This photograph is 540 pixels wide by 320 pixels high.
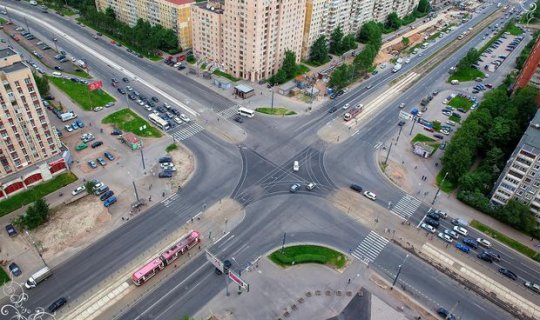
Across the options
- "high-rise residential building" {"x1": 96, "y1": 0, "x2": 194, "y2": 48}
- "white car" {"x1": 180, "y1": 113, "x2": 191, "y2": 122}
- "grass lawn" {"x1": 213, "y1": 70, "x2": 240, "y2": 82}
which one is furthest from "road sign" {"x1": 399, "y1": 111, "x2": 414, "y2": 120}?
"high-rise residential building" {"x1": 96, "y1": 0, "x2": 194, "y2": 48}

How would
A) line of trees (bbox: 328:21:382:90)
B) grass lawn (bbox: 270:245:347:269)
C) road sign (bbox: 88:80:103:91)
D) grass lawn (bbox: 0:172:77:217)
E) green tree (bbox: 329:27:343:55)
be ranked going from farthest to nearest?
1. green tree (bbox: 329:27:343:55)
2. line of trees (bbox: 328:21:382:90)
3. road sign (bbox: 88:80:103:91)
4. grass lawn (bbox: 0:172:77:217)
5. grass lawn (bbox: 270:245:347:269)

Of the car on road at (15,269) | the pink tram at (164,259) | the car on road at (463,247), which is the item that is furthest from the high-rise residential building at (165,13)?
the car on road at (463,247)

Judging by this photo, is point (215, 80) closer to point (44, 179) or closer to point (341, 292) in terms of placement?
point (44, 179)

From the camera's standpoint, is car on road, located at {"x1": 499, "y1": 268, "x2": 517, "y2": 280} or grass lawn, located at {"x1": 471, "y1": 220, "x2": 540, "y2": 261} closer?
car on road, located at {"x1": 499, "y1": 268, "x2": 517, "y2": 280}

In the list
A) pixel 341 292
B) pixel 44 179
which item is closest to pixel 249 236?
pixel 341 292

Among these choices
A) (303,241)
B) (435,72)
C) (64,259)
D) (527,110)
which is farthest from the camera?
(435,72)

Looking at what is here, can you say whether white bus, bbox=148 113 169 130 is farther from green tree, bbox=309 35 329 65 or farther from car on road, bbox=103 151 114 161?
green tree, bbox=309 35 329 65

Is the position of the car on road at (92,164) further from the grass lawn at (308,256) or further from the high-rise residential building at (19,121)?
the grass lawn at (308,256)
